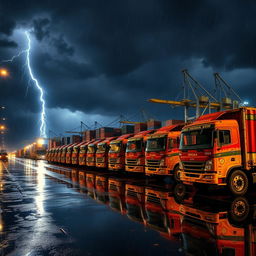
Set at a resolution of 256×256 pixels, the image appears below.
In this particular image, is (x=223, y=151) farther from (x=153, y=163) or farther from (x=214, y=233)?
(x=153, y=163)

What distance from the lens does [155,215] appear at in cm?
749

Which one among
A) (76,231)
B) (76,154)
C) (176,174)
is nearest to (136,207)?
(76,231)

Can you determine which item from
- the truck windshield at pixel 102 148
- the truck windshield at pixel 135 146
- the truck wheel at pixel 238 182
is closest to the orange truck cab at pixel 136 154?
the truck windshield at pixel 135 146

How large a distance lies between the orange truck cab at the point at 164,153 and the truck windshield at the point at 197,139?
8.99ft

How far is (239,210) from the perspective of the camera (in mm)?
8133

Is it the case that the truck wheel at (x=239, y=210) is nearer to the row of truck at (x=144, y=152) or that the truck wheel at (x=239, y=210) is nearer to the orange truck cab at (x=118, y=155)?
the row of truck at (x=144, y=152)

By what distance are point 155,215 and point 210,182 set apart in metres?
3.24

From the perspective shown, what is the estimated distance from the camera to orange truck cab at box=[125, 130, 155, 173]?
17.5 meters

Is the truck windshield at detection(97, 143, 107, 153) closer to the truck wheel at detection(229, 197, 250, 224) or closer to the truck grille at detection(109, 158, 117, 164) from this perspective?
the truck grille at detection(109, 158, 117, 164)

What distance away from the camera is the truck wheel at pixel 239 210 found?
7074 millimetres

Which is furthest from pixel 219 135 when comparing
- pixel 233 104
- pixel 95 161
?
pixel 233 104

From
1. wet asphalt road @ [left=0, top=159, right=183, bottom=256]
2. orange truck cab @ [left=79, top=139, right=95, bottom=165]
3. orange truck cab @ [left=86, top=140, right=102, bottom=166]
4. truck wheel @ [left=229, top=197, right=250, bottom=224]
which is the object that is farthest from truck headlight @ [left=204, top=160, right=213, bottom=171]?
orange truck cab @ [left=79, top=139, right=95, bottom=165]

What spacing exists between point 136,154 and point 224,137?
26.8 ft

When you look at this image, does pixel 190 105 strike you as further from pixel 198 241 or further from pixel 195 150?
pixel 198 241
